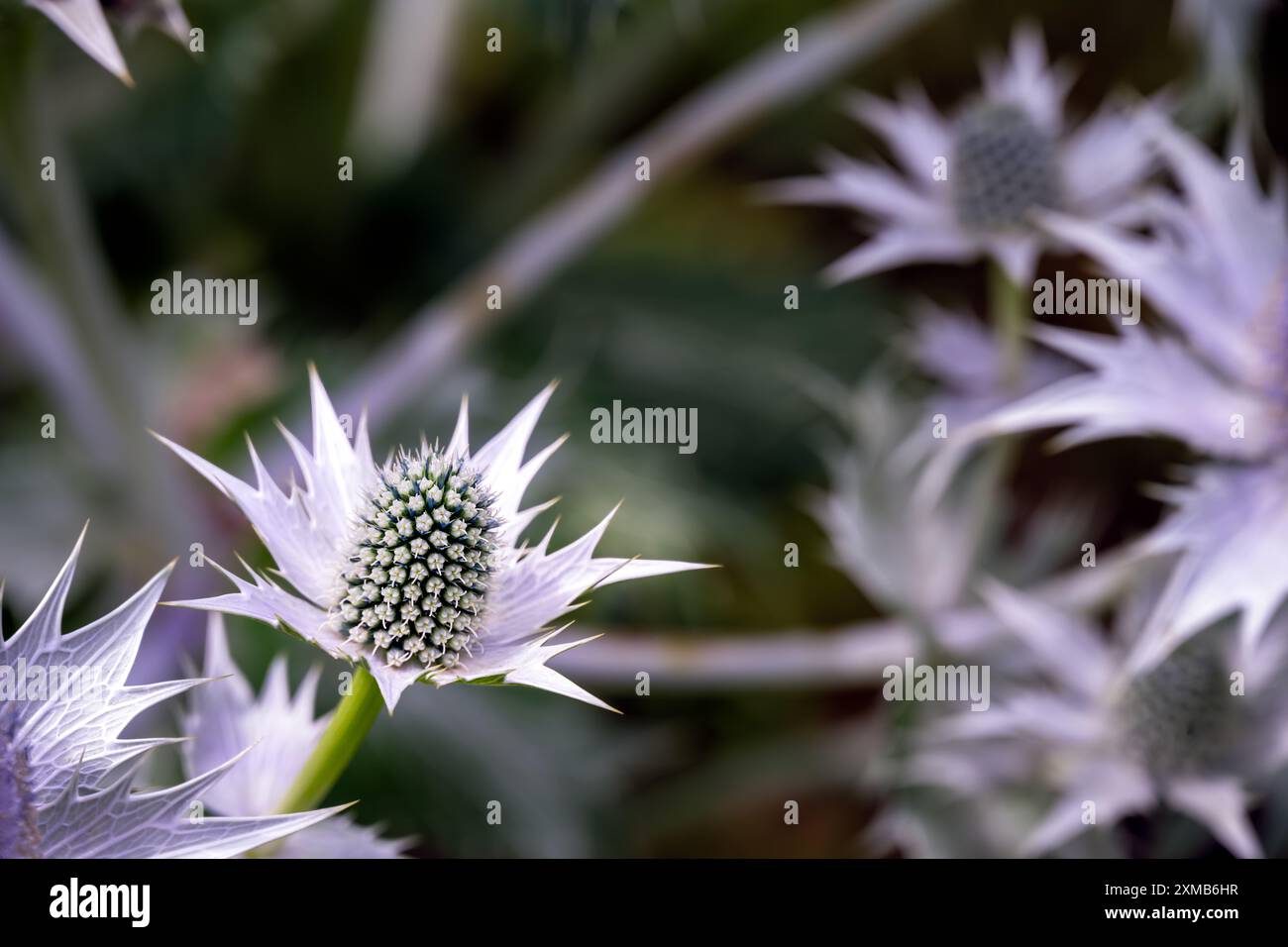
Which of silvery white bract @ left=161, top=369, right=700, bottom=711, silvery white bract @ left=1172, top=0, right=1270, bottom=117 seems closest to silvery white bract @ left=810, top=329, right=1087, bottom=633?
silvery white bract @ left=1172, top=0, right=1270, bottom=117

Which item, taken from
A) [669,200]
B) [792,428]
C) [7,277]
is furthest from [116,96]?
[792,428]

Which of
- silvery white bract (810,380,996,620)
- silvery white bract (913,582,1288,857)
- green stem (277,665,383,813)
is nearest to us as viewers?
green stem (277,665,383,813)

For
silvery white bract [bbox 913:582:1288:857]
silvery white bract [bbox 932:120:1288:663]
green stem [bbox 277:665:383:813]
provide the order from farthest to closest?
silvery white bract [bbox 913:582:1288:857], silvery white bract [bbox 932:120:1288:663], green stem [bbox 277:665:383:813]

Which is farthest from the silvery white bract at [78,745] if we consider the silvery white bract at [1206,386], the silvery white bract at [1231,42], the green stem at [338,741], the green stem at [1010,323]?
the silvery white bract at [1231,42]

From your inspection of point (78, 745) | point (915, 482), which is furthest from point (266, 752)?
point (915, 482)

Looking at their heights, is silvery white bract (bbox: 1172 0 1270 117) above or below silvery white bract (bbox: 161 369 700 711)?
above

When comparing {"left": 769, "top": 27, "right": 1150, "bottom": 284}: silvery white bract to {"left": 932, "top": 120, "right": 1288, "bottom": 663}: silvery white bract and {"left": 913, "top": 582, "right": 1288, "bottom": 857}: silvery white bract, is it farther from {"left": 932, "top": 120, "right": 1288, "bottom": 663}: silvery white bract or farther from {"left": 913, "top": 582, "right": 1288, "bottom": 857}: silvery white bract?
{"left": 913, "top": 582, "right": 1288, "bottom": 857}: silvery white bract

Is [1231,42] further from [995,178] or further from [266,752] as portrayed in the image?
[266,752]

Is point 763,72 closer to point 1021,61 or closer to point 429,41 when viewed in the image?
point 1021,61
